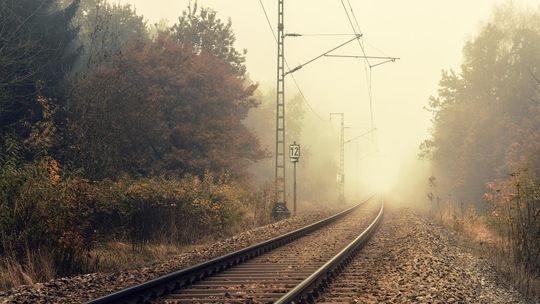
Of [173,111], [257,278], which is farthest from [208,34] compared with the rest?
[257,278]

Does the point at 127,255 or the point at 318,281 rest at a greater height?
the point at 318,281

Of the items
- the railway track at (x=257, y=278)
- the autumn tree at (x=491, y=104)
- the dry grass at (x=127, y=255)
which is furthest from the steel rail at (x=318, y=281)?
the autumn tree at (x=491, y=104)

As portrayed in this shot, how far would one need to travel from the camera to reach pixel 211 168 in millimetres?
29703

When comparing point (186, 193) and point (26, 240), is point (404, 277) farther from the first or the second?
point (186, 193)

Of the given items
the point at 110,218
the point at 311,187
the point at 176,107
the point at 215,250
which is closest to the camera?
the point at 215,250

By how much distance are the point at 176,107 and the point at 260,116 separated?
36.0 meters

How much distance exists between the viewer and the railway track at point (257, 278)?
775 centimetres

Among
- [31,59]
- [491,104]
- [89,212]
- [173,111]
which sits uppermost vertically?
[491,104]

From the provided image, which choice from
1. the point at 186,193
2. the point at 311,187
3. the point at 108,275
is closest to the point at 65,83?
the point at 186,193

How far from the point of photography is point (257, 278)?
9.70 meters

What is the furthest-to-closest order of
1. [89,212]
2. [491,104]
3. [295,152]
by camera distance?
[491,104] → [295,152] → [89,212]

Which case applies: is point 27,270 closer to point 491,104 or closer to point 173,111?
point 173,111

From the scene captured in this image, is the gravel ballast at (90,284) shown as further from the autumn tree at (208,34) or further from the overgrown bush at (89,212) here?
the autumn tree at (208,34)

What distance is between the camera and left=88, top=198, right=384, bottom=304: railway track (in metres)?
7.75
